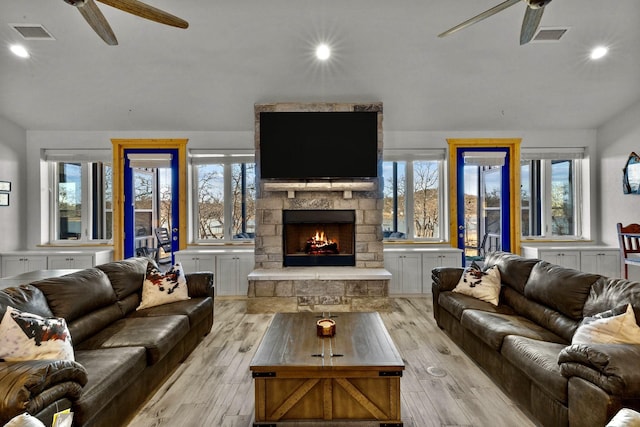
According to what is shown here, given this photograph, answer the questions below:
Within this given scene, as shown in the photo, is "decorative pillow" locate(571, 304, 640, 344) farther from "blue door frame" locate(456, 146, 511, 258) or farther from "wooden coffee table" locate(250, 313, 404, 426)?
"blue door frame" locate(456, 146, 511, 258)

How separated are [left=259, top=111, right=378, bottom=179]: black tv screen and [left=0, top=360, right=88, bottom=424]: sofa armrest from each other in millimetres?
3470

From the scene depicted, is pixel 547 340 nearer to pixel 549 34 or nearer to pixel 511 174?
pixel 549 34

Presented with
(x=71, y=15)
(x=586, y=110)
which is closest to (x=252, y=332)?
(x=71, y=15)

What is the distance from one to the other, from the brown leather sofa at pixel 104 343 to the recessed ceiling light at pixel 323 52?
2.92 meters

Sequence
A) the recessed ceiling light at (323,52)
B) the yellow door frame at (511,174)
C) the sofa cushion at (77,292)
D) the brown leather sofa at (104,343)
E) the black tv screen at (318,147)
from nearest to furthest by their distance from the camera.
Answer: the brown leather sofa at (104,343)
the sofa cushion at (77,292)
the recessed ceiling light at (323,52)
the black tv screen at (318,147)
the yellow door frame at (511,174)

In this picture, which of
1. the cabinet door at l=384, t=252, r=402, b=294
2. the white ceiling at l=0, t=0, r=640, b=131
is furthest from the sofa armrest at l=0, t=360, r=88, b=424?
the cabinet door at l=384, t=252, r=402, b=294

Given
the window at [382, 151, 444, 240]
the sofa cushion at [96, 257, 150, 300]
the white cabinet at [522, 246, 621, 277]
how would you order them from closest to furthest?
1. the sofa cushion at [96, 257, 150, 300]
2. the white cabinet at [522, 246, 621, 277]
3. the window at [382, 151, 444, 240]

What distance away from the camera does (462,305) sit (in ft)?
10.8

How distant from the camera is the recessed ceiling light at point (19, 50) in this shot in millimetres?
3896

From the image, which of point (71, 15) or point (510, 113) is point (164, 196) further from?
point (510, 113)

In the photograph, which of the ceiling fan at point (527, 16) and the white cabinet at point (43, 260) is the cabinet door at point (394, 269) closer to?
the ceiling fan at point (527, 16)

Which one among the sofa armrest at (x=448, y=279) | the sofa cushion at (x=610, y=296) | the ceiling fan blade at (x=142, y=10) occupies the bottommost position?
the sofa armrest at (x=448, y=279)

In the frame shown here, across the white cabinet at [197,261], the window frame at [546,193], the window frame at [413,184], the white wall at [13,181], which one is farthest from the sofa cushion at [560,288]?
the white wall at [13,181]

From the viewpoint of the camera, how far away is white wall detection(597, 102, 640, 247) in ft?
16.8
